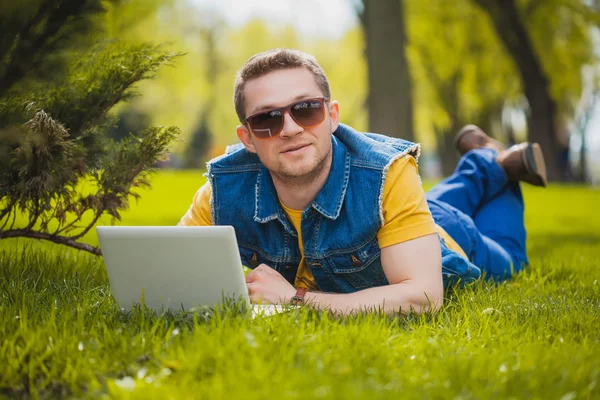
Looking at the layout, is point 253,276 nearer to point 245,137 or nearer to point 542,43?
point 245,137

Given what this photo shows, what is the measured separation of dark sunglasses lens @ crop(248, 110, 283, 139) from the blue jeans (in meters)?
1.55

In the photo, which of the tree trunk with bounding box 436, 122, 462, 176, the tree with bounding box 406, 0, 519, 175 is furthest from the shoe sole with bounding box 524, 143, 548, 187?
the tree trunk with bounding box 436, 122, 462, 176

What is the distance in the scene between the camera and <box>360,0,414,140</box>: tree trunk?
9.56 meters

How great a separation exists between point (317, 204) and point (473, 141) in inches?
97.8

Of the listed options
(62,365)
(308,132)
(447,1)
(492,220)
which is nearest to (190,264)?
(62,365)

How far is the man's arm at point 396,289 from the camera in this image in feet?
10.1

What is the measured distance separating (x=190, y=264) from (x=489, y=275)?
245 centimetres

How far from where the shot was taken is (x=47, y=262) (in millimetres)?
4129

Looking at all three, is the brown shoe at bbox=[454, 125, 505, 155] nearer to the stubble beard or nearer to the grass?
the grass

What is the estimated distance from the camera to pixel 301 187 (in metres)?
3.42

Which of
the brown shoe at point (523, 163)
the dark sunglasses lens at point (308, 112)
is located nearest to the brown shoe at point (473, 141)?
the brown shoe at point (523, 163)

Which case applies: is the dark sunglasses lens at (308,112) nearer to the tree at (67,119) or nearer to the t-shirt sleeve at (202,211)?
the t-shirt sleeve at (202,211)

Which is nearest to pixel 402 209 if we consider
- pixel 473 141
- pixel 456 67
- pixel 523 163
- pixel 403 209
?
pixel 403 209

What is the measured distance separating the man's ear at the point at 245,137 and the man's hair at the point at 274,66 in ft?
0.17
